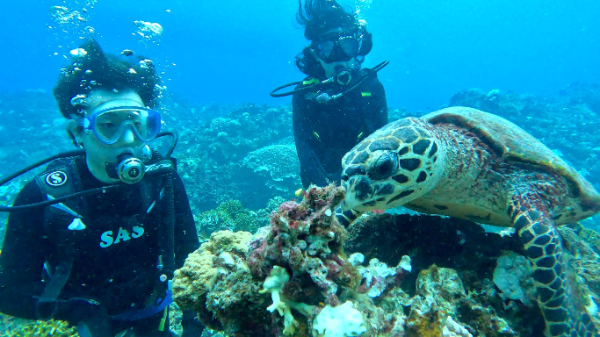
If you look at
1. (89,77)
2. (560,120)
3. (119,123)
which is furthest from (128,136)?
(560,120)

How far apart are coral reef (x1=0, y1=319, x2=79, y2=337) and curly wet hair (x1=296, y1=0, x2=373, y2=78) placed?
16.0 ft

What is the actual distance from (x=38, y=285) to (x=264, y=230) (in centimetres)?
208

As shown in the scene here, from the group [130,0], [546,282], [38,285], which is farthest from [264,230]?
[130,0]

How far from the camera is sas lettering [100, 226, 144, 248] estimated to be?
8.04 feet

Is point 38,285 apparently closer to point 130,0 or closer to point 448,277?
point 448,277

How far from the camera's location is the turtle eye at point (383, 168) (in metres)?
1.98

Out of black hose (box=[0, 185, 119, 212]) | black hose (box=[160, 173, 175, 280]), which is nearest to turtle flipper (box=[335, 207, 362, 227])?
black hose (box=[160, 173, 175, 280])

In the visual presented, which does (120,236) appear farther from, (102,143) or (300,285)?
(300,285)

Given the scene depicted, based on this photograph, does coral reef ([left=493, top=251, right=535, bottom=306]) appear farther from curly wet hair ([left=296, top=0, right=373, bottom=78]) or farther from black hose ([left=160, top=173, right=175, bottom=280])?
curly wet hair ([left=296, top=0, right=373, bottom=78])

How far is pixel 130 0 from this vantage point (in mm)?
72688

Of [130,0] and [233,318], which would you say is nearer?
[233,318]

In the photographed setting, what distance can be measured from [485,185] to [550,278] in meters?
0.80

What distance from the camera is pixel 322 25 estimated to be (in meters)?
5.27

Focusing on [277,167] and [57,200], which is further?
[277,167]
